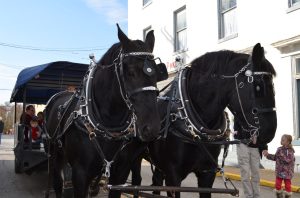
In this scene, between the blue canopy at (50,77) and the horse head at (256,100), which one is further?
the blue canopy at (50,77)

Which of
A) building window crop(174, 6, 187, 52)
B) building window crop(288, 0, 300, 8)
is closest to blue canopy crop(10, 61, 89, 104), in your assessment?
building window crop(288, 0, 300, 8)

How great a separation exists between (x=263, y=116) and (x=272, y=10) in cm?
963

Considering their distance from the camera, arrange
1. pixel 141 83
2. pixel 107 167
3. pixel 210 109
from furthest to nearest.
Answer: pixel 210 109, pixel 107 167, pixel 141 83

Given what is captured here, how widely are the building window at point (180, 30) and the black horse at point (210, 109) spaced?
12702mm

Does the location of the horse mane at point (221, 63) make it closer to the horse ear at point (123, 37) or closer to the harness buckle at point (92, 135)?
the horse ear at point (123, 37)

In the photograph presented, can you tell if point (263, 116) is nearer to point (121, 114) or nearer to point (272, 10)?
point (121, 114)

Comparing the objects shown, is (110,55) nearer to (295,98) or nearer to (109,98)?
(109,98)

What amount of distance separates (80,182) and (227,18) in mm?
11914

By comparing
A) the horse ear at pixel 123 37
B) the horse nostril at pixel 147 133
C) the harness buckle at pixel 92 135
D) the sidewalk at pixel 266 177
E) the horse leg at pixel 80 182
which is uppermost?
the horse ear at pixel 123 37

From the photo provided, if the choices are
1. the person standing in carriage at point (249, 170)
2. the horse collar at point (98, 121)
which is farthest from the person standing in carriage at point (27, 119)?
the horse collar at point (98, 121)

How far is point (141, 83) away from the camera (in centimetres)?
344

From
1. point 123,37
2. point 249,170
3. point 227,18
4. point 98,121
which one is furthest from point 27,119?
point 227,18

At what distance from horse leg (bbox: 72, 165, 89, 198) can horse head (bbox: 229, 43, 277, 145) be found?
5.16 feet

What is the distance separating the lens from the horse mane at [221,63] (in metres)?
4.25
